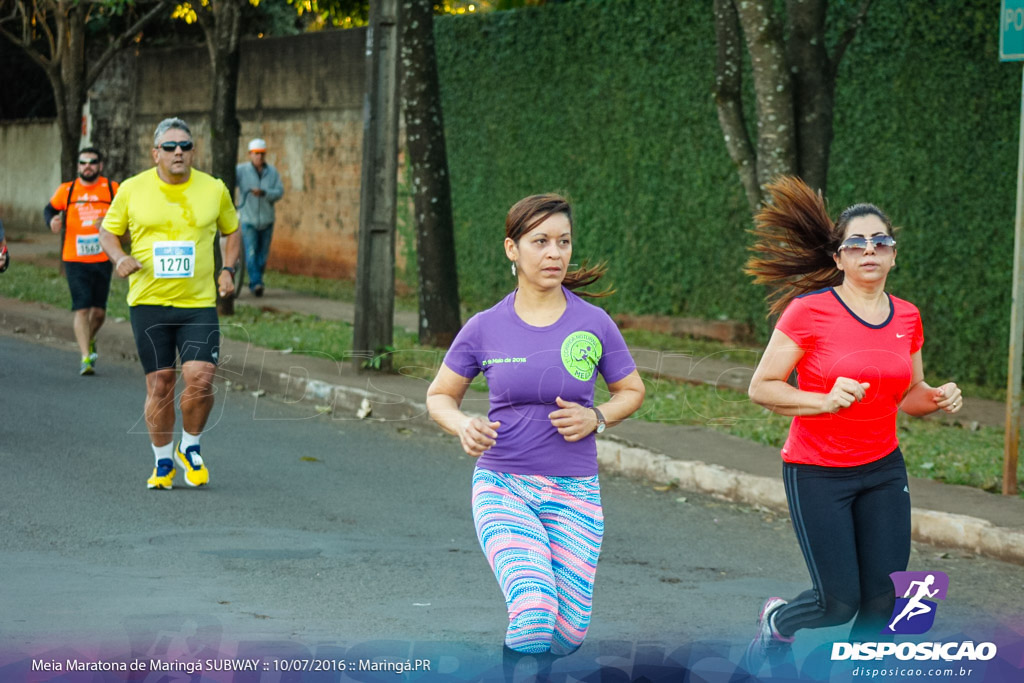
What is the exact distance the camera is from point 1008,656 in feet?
17.9

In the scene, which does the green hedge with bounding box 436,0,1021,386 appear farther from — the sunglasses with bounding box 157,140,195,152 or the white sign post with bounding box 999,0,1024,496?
the sunglasses with bounding box 157,140,195,152

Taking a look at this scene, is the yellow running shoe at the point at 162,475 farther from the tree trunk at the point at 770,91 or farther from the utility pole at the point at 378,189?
the tree trunk at the point at 770,91

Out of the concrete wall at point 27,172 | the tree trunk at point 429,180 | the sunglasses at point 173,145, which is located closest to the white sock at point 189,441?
the sunglasses at point 173,145

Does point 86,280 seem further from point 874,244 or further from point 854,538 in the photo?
point 854,538

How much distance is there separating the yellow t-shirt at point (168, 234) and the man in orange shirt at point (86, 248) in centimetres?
404

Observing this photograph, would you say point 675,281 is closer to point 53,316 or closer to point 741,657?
point 53,316

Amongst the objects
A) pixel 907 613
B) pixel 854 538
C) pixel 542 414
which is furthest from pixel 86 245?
pixel 907 613

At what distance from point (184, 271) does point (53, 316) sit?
27.7ft

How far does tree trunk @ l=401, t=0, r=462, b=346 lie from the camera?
1294cm

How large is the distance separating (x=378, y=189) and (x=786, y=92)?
3.79 m

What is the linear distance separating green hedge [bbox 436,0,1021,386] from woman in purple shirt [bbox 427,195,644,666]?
8457 mm

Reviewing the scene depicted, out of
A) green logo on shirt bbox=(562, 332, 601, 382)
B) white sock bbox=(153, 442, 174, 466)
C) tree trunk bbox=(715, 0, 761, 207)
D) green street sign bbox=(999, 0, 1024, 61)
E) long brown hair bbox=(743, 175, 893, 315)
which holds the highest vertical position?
green street sign bbox=(999, 0, 1024, 61)

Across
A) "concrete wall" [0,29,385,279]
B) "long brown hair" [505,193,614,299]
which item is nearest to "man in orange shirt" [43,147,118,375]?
"concrete wall" [0,29,385,279]

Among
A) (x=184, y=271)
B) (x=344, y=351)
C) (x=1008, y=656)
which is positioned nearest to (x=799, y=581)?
(x=1008, y=656)
